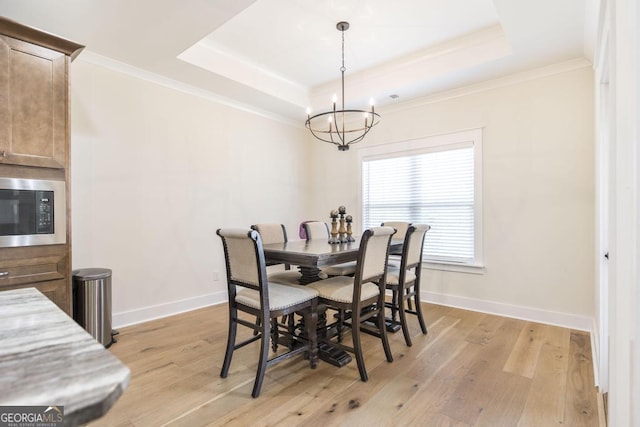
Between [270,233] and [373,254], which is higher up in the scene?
[270,233]

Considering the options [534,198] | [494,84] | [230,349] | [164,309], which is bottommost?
[164,309]

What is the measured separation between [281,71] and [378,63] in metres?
1.18

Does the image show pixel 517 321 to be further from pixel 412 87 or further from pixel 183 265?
pixel 183 265

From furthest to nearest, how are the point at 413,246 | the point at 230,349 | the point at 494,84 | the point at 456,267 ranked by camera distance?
the point at 456,267 → the point at 494,84 → the point at 413,246 → the point at 230,349

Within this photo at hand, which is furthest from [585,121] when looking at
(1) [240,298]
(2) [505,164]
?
(1) [240,298]

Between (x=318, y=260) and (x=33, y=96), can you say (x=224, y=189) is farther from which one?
(x=318, y=260)

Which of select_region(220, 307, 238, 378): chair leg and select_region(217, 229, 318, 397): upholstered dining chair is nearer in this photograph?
select_region(217, 229, 318, 397): upholstered dining chair

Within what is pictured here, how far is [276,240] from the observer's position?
3266mm

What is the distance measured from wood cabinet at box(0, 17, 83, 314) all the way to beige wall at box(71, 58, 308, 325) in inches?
32.9

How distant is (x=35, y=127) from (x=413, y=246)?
300 centimetres

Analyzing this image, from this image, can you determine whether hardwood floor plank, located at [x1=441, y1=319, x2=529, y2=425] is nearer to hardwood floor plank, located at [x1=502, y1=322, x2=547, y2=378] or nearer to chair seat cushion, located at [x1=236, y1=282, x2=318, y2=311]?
hardwood floor plank, located at [x1=502, y1=322, x2=547, y2=378]

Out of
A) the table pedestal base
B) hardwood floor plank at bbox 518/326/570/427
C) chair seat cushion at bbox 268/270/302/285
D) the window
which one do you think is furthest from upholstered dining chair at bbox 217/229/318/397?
the window

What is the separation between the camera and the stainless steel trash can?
8.84 feet

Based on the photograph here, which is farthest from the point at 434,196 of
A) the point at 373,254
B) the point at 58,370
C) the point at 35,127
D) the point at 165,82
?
the point at 58,370
